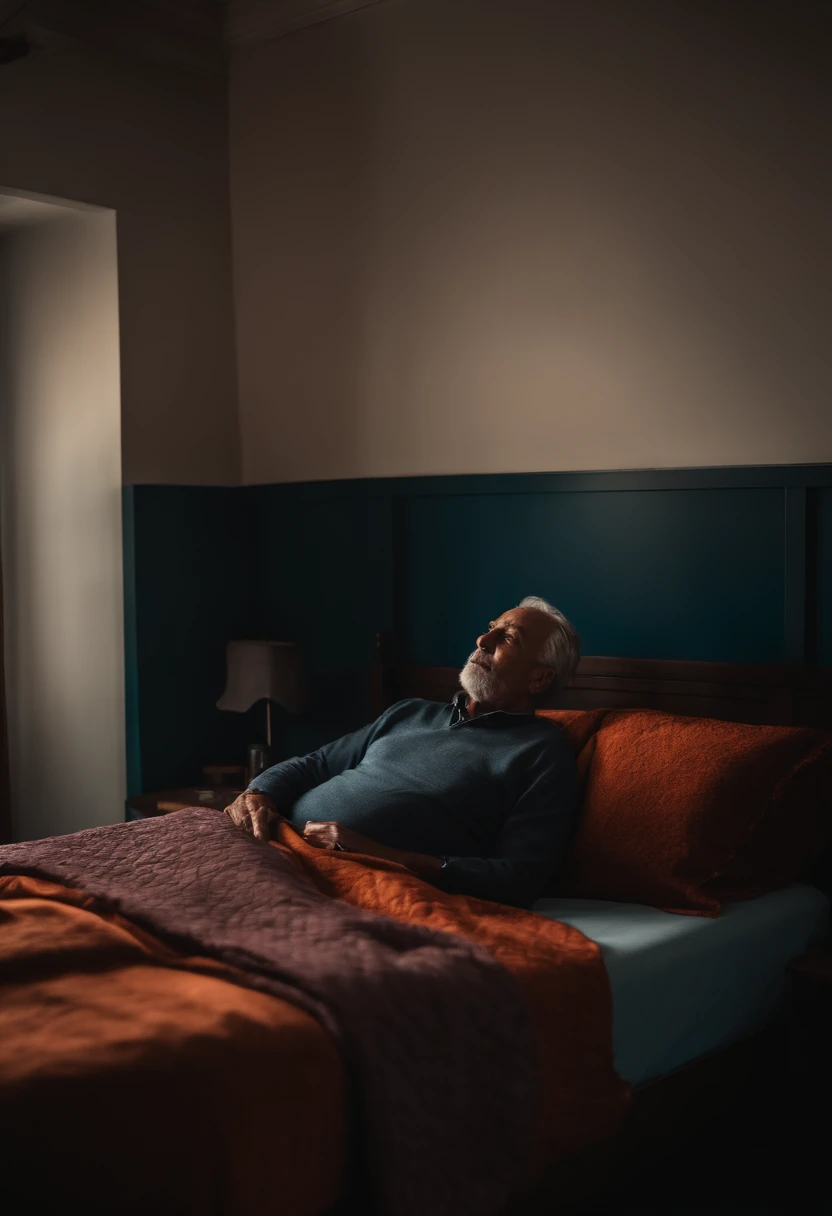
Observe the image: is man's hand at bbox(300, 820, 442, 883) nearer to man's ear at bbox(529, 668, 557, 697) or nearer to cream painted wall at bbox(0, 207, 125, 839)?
man's ear at bbox(529, 668, 557, 697)

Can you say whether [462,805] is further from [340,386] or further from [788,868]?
[340,386]

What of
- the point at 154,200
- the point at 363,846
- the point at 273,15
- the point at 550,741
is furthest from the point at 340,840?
the point at 273,15

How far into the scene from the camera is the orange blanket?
1558 millimetres

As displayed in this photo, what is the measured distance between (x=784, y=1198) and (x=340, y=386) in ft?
8.60

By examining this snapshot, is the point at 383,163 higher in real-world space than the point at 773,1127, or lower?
higher

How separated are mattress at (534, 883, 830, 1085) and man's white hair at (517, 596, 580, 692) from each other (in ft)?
1.94

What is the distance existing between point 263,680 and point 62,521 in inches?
39.3

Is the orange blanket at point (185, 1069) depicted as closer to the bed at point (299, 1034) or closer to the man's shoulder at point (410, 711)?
the bed at point (299, 1034)

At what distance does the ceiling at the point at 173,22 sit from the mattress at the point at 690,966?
2.85 metres

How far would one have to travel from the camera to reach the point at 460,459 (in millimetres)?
3625

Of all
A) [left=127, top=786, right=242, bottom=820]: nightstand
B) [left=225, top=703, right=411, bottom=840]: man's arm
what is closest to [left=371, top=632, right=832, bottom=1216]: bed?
[left=225, top=703, right=411, bottom=840]: man's arm

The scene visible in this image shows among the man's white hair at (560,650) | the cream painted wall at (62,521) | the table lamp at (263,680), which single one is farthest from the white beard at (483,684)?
the cream painted wall at (62,521)

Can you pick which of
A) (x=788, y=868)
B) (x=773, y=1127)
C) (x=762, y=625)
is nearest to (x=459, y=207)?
(x=762, y=625)

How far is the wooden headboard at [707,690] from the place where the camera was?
9.43 feet
